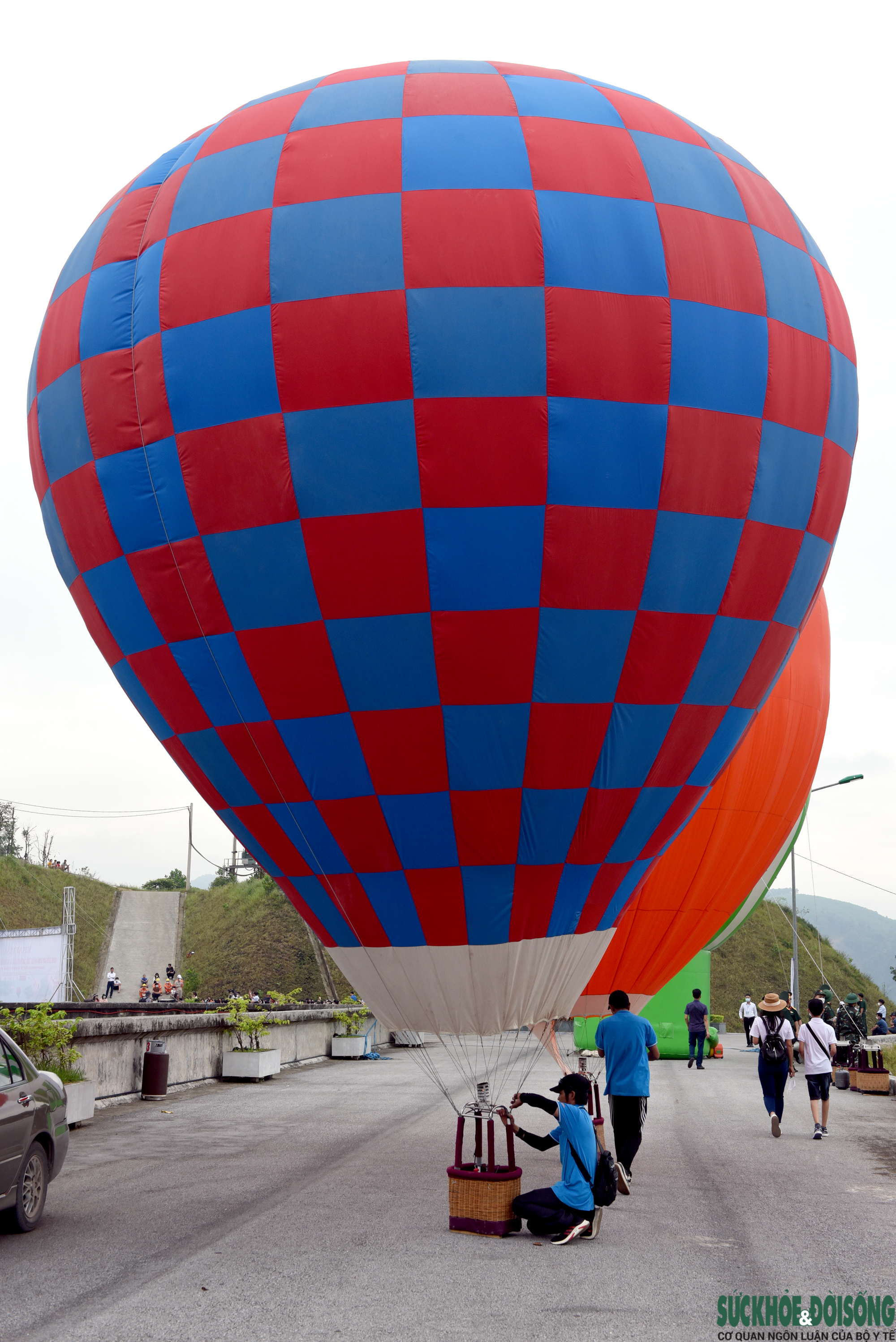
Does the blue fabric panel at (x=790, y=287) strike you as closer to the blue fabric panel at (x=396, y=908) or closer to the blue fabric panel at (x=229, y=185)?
the blue fabric panel at (x=229, y=185)

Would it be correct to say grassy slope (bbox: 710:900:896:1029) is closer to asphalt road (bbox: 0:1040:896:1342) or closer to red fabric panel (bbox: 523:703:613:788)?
asphalt road (bbox: 0:1040:896:1342)

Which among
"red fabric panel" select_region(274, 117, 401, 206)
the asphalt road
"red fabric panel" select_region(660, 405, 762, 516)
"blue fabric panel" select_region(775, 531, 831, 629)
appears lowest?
the asphalt road

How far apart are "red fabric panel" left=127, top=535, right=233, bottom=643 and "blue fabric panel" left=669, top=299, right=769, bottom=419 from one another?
3.96m

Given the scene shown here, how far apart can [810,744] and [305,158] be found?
36.8ft

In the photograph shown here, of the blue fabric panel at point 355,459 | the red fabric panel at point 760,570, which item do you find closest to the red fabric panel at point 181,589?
the blue fabric panel at point 355,459

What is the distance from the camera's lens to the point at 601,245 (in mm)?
9180

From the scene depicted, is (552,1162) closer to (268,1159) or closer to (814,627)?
(268,1159)

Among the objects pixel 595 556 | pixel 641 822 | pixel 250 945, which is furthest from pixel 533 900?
pixel 250 945

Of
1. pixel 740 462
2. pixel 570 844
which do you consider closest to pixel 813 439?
pixel 740 462

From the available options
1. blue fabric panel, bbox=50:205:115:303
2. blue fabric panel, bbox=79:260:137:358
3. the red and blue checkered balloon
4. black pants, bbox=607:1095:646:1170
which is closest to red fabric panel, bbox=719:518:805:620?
the red and blue checkered balloon

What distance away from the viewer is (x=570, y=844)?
9523 millimetres

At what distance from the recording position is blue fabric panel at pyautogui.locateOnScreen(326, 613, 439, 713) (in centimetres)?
899

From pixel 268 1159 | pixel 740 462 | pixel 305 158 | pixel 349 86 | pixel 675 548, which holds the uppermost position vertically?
pixel 349 86

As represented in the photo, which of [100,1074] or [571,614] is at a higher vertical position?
[571,614]
